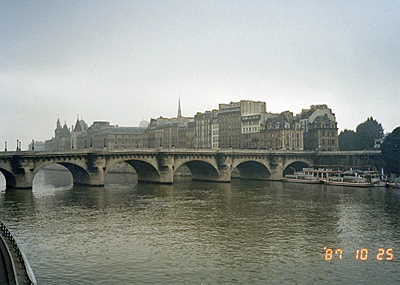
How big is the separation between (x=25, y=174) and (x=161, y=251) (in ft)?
183

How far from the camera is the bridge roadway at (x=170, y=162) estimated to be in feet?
294

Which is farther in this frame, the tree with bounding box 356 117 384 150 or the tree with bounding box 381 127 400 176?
the tree with bounding box 356 117 384 150

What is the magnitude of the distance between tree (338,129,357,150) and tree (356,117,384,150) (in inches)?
172

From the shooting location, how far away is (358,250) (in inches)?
1694

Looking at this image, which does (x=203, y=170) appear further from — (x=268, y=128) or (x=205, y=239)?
(x=205, y=239)

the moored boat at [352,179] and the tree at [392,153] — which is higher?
the tree at [392,153]

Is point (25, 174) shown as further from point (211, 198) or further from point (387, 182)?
point (387, 182)

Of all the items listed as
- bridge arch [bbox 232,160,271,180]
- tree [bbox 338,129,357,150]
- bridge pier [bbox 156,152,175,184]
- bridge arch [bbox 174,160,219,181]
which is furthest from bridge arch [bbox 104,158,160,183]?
tree [bbox 338,129,357,150]

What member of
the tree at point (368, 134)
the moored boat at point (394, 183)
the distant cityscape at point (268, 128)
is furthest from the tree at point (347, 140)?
the moored boat at point (394, 183)

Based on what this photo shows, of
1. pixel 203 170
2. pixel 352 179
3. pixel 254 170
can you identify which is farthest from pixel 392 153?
pixel 203 170

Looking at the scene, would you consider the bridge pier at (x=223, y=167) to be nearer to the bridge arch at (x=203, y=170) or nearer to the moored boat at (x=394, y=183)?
the bridge arch at (x=203, y=170)

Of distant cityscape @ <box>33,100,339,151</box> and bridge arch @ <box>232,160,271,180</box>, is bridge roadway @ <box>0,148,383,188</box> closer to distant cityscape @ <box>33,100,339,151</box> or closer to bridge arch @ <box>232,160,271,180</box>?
bridge arch @ <box>232,160,271,180</box>

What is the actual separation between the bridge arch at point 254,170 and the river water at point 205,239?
5054 cm

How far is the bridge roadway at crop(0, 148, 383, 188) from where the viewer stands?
294 ft
